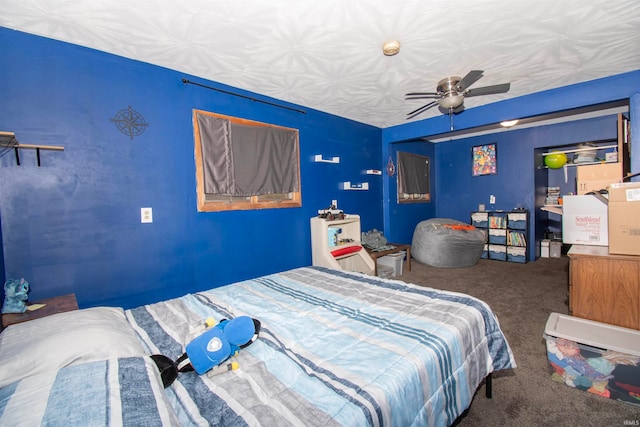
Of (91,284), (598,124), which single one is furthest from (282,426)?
(598,124)

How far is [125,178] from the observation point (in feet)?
6.91

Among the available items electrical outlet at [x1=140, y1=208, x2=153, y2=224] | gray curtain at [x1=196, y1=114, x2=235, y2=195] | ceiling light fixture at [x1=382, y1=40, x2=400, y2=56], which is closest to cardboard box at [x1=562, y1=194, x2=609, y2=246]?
ceiling light fixture at [x1=382, y1=40, x2=400, y2=56]

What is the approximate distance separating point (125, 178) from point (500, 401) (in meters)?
3.08

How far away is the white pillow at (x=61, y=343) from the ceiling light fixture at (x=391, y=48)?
2.49 m

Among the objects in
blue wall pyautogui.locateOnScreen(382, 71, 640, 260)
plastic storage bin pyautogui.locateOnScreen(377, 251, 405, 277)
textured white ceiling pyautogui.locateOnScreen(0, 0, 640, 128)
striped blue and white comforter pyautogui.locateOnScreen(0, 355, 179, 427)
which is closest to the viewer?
striped blue and white comforter pyautogui.locateOnScreen(0, 355, 179, 427)

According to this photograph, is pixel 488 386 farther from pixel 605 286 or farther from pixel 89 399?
pixel 89 399

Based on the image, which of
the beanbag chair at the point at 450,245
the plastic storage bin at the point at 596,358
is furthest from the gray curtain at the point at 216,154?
the beanbag chair at the point at 450,245

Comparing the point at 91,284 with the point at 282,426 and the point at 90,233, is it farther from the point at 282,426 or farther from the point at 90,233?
the point at 282,426

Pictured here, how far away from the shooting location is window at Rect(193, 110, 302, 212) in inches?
99.5

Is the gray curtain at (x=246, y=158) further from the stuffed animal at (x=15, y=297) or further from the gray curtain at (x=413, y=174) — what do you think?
the gray curtain at (x=413, y=174)

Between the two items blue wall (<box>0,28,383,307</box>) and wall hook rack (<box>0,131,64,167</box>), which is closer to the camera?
wall hook rack (<box>0,131,64,167</box>)

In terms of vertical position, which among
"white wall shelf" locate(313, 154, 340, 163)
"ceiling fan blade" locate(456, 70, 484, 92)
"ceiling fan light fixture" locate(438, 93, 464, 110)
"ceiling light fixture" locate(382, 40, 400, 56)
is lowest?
"white wall shelf" locate(313, 154, 340, 163)

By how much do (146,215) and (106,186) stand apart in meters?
0.34

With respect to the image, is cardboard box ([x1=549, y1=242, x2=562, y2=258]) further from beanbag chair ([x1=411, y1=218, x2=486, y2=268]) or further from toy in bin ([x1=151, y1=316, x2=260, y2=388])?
toy in bin ([x1=151, y1=316, x2=260, y2=388])
